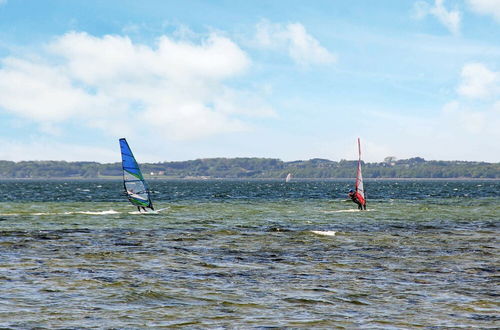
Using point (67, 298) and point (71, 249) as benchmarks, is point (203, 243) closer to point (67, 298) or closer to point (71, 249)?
point (71, 249)

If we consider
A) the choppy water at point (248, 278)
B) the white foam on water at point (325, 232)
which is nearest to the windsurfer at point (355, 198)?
the choppy water at point (248, 278)

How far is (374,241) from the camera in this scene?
30.7 m

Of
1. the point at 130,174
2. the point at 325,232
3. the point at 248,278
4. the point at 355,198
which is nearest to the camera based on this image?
the point at 248,278

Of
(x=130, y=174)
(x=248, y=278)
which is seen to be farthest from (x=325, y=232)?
(x=130, y=174)

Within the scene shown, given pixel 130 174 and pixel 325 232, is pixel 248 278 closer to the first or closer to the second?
pixel 325 232

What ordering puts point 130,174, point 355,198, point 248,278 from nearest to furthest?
point 248,278 → point 130,174 → point 355,198

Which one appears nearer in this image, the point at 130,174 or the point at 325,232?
the point at 325,232

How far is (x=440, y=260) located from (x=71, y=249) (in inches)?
569

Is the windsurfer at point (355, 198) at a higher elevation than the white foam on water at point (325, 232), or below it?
higher

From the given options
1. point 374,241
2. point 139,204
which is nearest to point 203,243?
point 374,241

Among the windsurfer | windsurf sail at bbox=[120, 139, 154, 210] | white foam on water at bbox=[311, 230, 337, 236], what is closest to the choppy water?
white foam on water at bbox=[311, 230, 337, 236]

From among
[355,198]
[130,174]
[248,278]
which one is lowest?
[248,278]

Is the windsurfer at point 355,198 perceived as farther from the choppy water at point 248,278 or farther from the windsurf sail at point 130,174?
the windsurf sail at point 130,174

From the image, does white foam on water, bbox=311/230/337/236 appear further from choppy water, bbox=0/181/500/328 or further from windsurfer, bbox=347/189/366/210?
windsurfer, bbox=347/189/366/210
